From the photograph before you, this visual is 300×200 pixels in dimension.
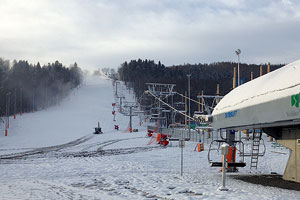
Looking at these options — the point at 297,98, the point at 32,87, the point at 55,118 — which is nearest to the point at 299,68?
the point at 297,98

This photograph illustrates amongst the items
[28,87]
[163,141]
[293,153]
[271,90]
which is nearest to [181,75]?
[28,87]

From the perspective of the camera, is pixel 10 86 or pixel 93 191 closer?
pixel 93 191

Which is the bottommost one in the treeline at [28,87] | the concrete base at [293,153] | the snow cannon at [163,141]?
the snow cannon at [163,141]

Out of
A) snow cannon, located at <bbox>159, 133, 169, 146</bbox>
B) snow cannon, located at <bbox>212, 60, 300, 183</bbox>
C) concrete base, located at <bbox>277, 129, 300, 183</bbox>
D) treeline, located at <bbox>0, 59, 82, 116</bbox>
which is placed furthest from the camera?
treeline, located at <bbox>0, 59, 82, 116</bbox>

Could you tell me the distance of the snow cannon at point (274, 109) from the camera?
10.6 metres

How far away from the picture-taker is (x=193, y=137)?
46688 millimetres

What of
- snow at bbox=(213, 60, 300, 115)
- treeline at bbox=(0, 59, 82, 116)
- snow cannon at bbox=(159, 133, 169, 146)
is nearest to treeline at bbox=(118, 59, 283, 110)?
treeline at bbox=(0, 59, 82, 116)

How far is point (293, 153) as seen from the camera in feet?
46.0

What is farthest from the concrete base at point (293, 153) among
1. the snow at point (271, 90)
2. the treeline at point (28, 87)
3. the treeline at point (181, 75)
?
the treeline at point (181, 75)

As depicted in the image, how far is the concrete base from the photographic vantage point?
13.8 metres

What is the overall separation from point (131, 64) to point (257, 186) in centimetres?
17419

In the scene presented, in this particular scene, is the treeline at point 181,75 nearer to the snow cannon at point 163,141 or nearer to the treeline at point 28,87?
the treeline at point 28,87

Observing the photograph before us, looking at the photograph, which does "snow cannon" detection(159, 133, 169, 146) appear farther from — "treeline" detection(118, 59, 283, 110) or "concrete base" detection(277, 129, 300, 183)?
"treeline" detection(118, 59, 283, 110)

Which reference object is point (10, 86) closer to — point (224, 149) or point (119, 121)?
point (119, 121)
